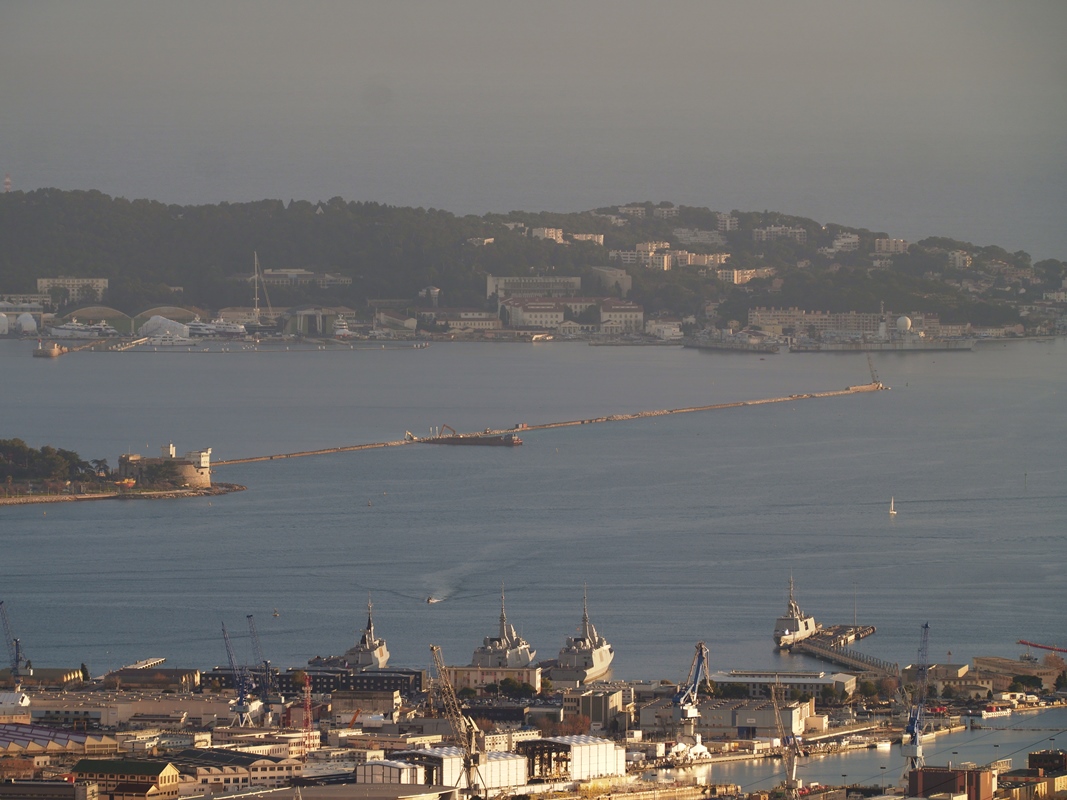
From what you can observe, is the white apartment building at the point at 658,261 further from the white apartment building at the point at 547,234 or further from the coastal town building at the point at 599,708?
the coastal town building at the point at 599,708

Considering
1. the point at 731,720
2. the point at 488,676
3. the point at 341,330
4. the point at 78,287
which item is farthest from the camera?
the point at 78,287

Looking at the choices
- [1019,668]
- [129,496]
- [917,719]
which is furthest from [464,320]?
[917,719]

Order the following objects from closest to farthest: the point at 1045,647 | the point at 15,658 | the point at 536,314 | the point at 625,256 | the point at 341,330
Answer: the point at 15,658 → the point at 1045,647 → the point at 341,330 → the point at 536,314 → the point at 625,256

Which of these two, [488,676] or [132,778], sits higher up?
[132,778]

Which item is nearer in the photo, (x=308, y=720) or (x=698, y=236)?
(x=308, y=720)

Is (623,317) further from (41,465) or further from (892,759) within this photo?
(892,759)

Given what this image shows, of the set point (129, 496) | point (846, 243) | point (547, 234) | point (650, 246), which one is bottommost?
point (129, 496)

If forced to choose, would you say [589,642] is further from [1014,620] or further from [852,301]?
[852,301]
